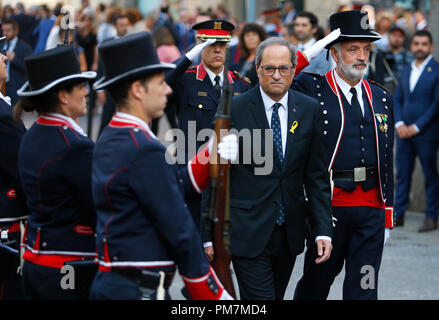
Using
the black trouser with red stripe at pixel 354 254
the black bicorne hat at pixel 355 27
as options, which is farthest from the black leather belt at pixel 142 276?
the black bicorne hat at pixel 355 27

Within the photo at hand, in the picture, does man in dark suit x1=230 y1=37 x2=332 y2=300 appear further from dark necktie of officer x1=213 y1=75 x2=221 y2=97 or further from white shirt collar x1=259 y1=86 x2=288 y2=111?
dark necktie of officer x1=213 y1=75 x2=221 y2=97

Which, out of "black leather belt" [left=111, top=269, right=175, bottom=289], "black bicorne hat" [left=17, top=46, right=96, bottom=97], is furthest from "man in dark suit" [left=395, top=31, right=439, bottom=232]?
"black leather belt" [left=111, top=269, right=175, bottom=289]

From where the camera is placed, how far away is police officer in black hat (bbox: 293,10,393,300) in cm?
544

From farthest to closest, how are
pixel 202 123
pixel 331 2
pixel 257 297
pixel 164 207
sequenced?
pixel 331 2 → pixel 202 123 → pixel 257 297 → pixel 164 207

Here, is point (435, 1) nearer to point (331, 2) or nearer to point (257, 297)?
point (257, 297)

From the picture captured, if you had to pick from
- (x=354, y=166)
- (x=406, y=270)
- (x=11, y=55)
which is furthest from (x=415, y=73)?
(x=11, y=55)

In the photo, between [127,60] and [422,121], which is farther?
[422,121]

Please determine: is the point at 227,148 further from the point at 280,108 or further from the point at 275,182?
the point at 280,108

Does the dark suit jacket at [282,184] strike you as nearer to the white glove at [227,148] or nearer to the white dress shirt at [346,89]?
the white dress shirt at [346,89]

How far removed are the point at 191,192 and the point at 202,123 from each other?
235 centimetres

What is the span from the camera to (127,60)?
3631 millimetres

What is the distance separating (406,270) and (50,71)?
15.8 ft

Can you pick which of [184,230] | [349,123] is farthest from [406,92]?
[184,230]
